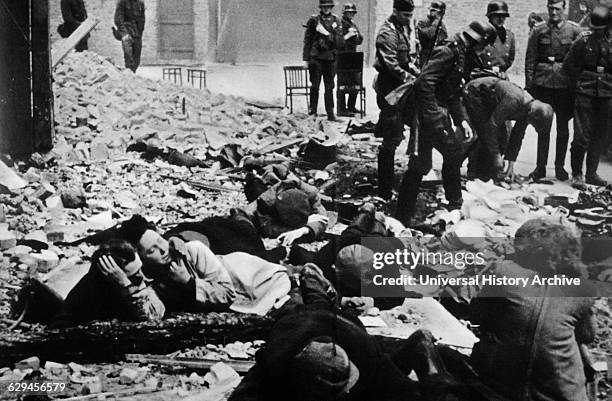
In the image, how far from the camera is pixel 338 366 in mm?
4746

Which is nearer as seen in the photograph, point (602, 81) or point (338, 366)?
point (338, 366)

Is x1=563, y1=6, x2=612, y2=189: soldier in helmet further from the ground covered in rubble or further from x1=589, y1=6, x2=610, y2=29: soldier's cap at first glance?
the ground covered in rubble

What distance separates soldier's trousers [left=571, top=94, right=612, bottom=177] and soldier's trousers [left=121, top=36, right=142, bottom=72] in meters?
2.69

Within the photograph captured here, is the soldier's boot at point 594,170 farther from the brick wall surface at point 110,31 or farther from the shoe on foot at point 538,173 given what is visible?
the brick wall surface at point 110,31

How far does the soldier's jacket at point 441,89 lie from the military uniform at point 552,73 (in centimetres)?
46

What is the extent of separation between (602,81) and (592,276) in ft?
4.12

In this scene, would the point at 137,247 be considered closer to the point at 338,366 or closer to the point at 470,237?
the point at 338,366

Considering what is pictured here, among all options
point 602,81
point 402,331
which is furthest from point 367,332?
point 602,81

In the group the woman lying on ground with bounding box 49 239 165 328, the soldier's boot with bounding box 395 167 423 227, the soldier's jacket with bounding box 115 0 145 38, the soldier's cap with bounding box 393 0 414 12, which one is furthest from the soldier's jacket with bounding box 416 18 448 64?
the woman lying on ground with bounding box 49 239 165 328

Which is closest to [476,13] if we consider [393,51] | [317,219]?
[393,51]

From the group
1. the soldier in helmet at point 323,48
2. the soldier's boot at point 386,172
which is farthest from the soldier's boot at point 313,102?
the soldier's boot at point 386,172

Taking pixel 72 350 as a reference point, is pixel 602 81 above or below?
above

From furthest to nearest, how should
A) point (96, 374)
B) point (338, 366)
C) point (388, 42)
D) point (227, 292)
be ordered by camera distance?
point (388, 42), point (227, 292), point (96, 374), point (338, 366)

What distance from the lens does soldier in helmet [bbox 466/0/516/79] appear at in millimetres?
5770
